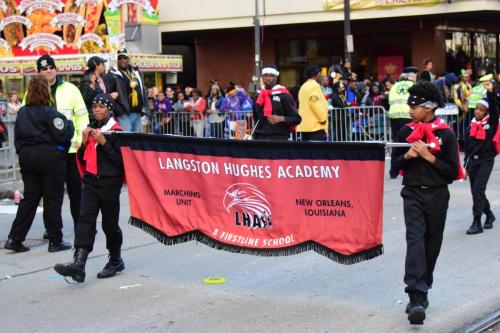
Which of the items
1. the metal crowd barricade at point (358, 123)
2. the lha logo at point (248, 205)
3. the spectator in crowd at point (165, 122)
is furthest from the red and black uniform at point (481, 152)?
the spectator in crowd at point (165, 122)

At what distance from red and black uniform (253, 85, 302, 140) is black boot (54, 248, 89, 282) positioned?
405cm

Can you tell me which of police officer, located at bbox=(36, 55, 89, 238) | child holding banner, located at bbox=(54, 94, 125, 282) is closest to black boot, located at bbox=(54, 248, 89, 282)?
child holding banner, located at bbox=(54, 94, 125, 282)

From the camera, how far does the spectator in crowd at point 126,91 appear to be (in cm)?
1251

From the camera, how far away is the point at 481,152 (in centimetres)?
969

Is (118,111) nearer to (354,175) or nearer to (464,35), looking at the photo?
(354,175)

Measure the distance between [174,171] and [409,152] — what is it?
220cm

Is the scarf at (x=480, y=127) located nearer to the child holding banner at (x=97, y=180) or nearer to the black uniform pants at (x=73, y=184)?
the child holding banner at (x=97, y=180)

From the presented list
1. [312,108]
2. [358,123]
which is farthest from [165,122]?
[312,108]

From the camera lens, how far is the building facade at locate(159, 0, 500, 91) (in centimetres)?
2683

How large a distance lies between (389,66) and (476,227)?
62.9 feet

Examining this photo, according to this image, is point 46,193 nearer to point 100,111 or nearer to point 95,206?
point 95,206

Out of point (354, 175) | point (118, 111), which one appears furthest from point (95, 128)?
point (118, 111)

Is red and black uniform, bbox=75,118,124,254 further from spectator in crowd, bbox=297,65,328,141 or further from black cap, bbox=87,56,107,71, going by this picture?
spectator in crowd, bbox=297,65,328,141

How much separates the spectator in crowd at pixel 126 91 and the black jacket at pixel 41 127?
3512 millimetres
